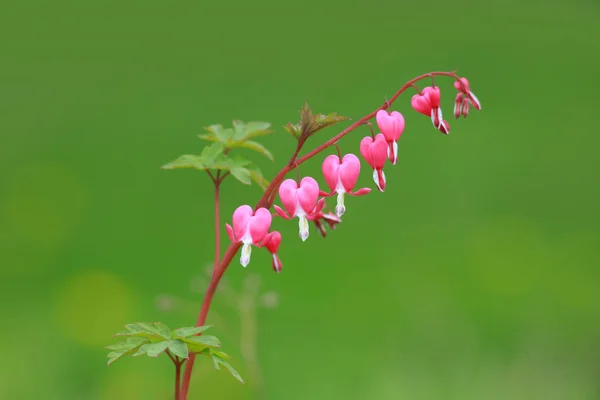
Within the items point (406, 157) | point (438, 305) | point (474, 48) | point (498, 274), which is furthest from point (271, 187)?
point (474, 48)

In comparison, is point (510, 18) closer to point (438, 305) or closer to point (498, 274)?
point (498, 274)

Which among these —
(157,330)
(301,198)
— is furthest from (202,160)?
(157,330)

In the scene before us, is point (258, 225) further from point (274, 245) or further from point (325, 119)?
point (325, 119)

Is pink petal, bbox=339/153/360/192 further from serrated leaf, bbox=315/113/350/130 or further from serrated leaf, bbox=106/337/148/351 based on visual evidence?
serrated leaf, bbox=106/337/148/351

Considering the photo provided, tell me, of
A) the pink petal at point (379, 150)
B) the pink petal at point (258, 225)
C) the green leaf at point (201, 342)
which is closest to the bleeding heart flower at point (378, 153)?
the pink petal at point (379, 150)

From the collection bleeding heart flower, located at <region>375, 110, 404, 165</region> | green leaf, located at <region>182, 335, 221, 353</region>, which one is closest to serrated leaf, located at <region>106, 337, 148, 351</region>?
green leaf, located at <region>182, 335, 221, 353</region>

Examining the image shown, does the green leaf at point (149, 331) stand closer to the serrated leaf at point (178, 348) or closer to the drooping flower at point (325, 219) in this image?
the serrated leaf at point (178, 348)
